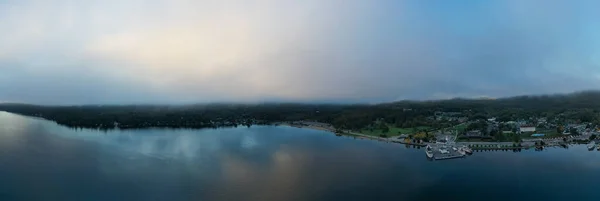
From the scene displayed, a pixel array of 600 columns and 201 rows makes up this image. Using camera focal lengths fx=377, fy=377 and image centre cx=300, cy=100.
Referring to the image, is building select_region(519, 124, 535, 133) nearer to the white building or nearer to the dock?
the white building

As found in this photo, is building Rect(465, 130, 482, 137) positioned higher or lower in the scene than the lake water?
higher

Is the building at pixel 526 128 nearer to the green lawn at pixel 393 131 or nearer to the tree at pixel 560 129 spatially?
the tree at pixel 560 129

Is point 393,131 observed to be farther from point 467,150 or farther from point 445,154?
point 445,154

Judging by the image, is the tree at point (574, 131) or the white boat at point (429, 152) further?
the tree at point (574, 131)

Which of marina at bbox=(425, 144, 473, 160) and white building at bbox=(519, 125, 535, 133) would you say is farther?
white building at bbox=(519, 125, 535, 133)

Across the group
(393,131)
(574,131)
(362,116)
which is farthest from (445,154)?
(362,116)

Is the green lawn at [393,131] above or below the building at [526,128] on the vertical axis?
below

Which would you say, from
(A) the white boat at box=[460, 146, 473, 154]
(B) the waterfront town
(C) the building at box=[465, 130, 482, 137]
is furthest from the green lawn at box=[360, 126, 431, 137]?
(A) the white boat at box=[460, 146, 473, 154]

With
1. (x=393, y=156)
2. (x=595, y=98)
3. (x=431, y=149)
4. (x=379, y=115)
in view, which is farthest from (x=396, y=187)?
(x=595, y=98)

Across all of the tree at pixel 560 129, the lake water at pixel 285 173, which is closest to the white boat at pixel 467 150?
the lake water at pixel 285 173
